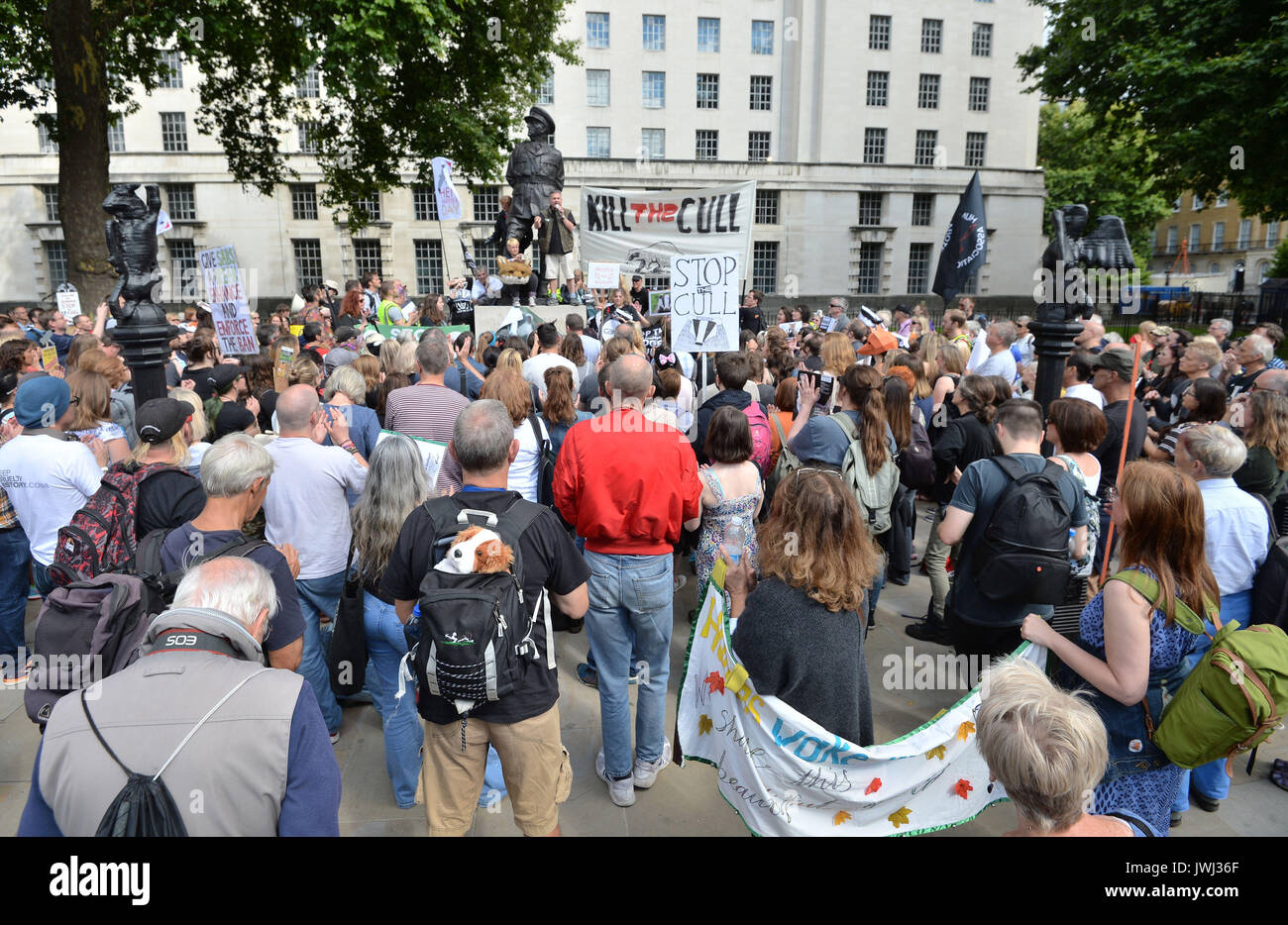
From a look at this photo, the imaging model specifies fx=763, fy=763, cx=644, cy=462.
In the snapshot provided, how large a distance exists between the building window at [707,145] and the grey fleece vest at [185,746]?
1622 inches

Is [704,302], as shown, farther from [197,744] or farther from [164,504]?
[197,744]

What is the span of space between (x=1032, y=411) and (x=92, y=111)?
1618 centimetres

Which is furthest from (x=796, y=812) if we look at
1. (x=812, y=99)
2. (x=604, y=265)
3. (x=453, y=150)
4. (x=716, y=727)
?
(x=812, y=99)

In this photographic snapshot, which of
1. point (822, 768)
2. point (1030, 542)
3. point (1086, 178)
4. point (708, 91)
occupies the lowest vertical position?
point (822, 768)

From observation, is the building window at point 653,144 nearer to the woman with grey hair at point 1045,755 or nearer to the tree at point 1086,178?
the tree at point 1086,178

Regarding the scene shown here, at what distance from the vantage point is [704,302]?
6.11 meters

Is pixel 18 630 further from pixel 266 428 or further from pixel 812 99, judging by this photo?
pixel 812 99

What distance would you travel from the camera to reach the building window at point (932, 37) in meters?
39.2

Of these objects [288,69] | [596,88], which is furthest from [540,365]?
[596,88]

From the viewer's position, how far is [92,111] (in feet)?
44.0

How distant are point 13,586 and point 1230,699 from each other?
21.2 feet

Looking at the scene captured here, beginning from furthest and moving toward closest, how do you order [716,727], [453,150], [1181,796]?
1. [453,150]
2. [1181,796]
3. [716,727]

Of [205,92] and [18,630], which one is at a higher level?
[205,92]

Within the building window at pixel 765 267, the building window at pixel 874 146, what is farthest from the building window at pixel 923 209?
the building window at pixel 765 267
